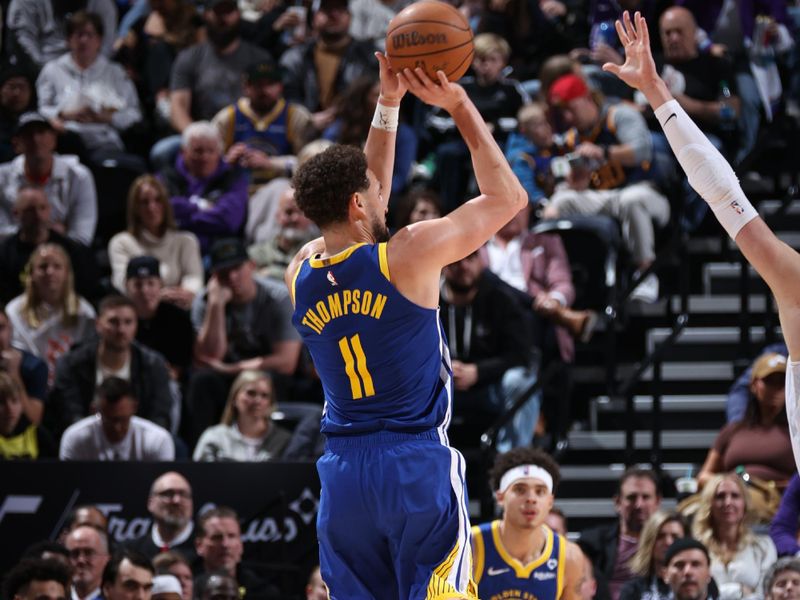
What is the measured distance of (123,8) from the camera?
57.3ft

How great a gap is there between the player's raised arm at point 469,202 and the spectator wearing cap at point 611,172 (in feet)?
22.2

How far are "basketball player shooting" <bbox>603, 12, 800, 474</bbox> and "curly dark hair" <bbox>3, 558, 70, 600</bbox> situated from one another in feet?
14.8

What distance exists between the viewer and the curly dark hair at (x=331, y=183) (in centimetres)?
585

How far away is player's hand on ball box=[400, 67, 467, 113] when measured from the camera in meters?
6.00

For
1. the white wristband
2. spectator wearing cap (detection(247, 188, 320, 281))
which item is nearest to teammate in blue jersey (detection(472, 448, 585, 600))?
the white wristband

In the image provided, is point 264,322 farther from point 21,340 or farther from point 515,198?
point 515,198

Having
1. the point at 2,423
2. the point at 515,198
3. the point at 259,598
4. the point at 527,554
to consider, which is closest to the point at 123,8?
the point at 2,423

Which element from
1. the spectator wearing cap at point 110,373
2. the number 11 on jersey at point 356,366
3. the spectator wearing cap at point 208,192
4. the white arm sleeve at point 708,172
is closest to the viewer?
the white arm sleeve at point 708,172

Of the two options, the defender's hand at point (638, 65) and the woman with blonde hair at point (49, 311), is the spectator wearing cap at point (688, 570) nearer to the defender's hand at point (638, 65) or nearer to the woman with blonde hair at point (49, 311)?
the defender's hand at point (638, 65)

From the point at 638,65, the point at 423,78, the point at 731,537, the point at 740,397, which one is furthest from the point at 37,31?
the point at 638,65

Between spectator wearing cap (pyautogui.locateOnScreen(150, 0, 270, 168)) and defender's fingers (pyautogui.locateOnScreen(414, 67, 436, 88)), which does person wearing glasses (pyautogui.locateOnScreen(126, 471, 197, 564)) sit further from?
spectator wearing cap (pyautogui.locateOnScreen(150, 0, 270, 168))

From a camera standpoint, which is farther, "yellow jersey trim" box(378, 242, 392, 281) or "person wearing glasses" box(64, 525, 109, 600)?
"person wearing glasses" box(64, 525, 109, 600)

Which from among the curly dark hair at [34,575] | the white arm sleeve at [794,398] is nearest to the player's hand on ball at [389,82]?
the white arm sleeve at [794,398]

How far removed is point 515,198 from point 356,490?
3.98ft
